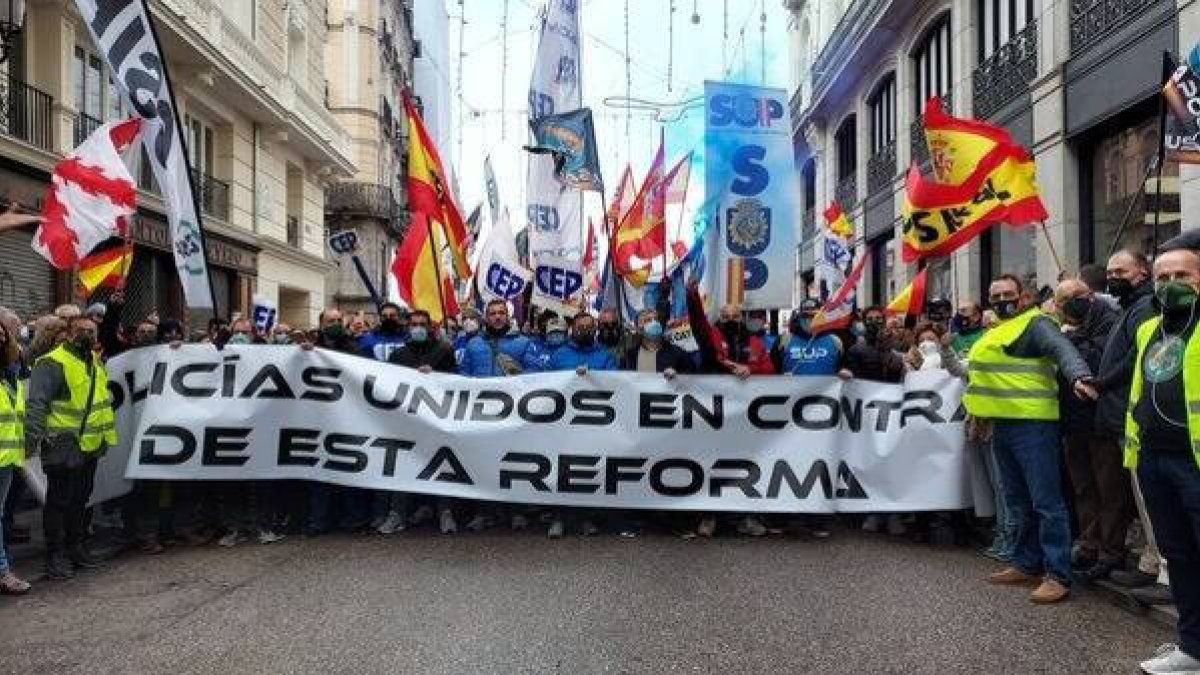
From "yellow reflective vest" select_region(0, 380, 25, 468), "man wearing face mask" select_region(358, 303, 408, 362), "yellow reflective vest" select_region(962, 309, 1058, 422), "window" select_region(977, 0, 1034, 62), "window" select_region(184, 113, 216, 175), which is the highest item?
"window" select_region(977, 0, 1034, 62)

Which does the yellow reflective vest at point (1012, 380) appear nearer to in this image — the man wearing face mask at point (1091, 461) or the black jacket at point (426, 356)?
the man wearing face mask at point (1091, 461)

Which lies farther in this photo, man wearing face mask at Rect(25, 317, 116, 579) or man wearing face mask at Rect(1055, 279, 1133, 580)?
man wearing face mask at Rect(25, 317, 116, 579)

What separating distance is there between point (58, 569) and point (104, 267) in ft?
11.0

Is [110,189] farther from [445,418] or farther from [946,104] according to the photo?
[946,104]

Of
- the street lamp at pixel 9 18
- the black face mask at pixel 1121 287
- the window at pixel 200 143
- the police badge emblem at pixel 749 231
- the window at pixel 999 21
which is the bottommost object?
the black face mask at pixel 1121 287

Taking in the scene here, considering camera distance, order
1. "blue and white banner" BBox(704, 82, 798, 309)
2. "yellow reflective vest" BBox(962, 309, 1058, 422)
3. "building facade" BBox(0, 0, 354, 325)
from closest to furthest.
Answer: "yellow reflective vest" BBox(962, 309, 1058, 422), "blue and white banner" BBox(704, 82, 798, 309), "building facade" BBox(0, 0, 354, 325)

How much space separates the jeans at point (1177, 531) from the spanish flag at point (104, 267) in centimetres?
791

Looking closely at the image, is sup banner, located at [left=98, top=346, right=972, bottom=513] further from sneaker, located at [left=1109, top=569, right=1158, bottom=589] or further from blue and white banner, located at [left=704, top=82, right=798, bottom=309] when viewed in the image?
sneaker, located at [left=1109, top=569, right=1158, bottom=589]

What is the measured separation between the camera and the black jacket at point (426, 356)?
29.3 feet

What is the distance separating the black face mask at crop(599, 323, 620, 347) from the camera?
9492mm

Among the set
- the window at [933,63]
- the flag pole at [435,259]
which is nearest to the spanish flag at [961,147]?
the flag pole at [435,259]

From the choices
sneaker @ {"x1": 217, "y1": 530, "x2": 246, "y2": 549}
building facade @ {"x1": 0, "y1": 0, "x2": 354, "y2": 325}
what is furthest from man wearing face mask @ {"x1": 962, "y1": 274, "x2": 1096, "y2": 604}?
building facade @ {"x1": 0, "y1": 0, "x2": 354, "y2": 325}

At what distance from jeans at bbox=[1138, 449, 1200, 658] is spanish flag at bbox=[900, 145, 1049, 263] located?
4.37 meters

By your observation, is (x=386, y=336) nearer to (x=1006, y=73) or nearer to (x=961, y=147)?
(x=961, y=147)
